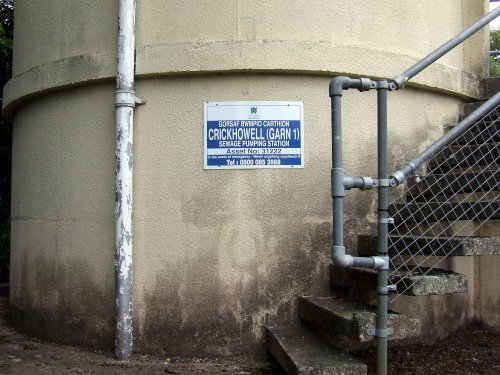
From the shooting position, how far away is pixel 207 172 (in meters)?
4.46

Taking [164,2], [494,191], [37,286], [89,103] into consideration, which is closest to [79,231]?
[37,286]

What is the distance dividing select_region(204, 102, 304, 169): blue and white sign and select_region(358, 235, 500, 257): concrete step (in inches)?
41.1

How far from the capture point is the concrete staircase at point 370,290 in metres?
3.43

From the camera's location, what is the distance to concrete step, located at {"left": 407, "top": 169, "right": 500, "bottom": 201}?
4215mm

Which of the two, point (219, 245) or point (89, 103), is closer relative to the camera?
point (219, 245)

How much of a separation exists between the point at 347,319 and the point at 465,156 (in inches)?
83.3

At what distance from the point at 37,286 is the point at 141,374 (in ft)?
5.38

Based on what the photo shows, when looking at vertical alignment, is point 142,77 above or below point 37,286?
above

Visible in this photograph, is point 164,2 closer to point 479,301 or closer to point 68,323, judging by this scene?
point 68,323

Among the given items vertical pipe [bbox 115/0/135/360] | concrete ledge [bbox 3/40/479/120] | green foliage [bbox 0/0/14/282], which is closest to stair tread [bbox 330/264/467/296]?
concrete ledge [bbox 3/40/479/120]

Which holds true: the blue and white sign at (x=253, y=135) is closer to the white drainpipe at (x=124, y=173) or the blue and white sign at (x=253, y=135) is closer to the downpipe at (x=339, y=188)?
the white drainpipe at (x=124, y=173)

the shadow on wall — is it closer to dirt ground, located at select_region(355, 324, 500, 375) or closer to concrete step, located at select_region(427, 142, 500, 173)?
dirt ground, located at select_region(355, 324, 500, 375)

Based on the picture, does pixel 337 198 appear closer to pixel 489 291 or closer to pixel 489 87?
pixel 489 291

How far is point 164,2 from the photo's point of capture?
4.60 metres
